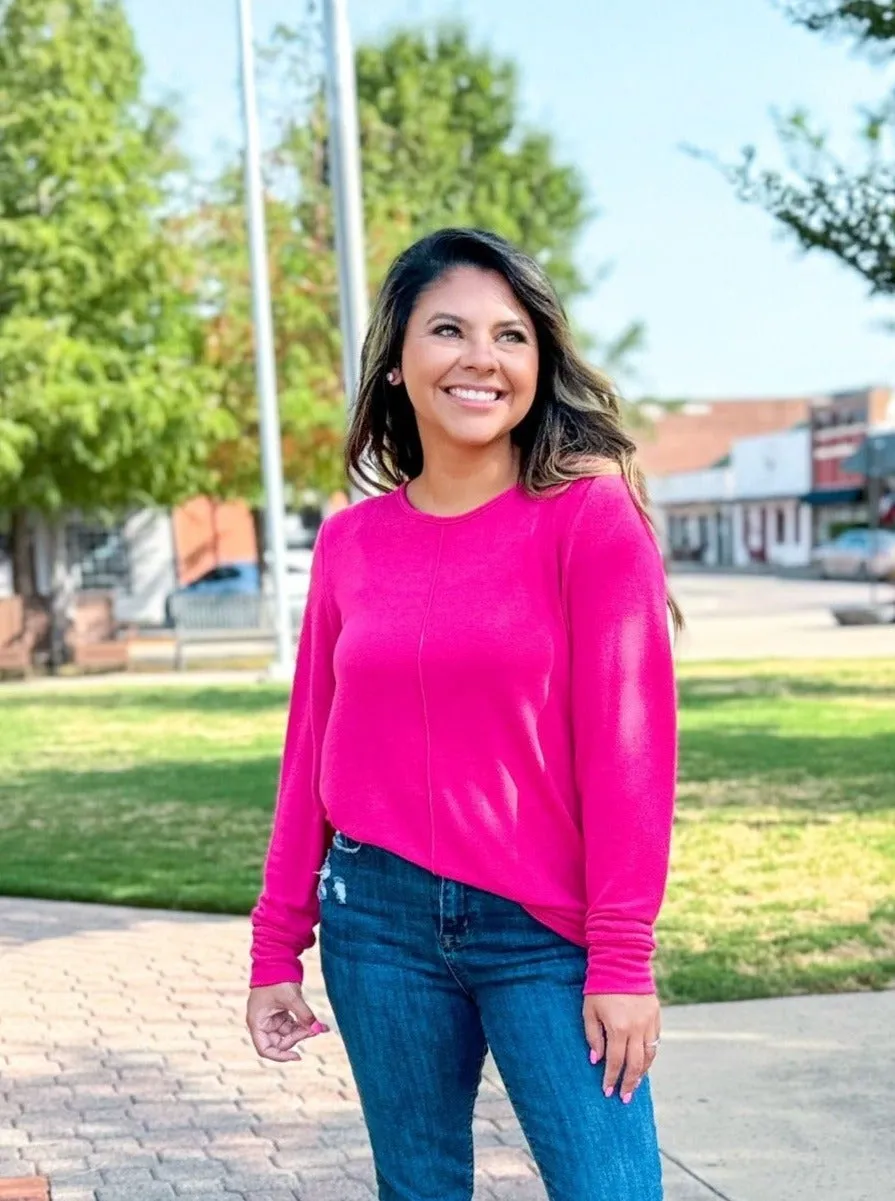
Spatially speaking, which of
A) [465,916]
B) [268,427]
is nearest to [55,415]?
[268,427]

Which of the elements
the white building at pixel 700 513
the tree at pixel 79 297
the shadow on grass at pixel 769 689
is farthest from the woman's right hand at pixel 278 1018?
the white building at pixel 700 513

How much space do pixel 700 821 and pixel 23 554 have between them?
62.4 feet

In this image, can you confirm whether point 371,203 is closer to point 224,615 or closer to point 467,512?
point 224,615

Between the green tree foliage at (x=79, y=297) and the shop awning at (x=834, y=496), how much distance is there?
40980 millimetres

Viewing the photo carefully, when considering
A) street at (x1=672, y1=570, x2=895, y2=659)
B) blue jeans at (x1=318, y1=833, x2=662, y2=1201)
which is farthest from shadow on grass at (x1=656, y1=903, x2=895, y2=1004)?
street at (x1=672, y1=570, x2=895, y2=659)

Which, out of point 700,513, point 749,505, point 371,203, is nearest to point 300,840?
point 371,203

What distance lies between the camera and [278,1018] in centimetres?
259

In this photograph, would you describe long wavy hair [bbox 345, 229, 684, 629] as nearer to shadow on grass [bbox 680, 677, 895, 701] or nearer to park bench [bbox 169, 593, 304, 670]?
shadow on grass [bbox 680, 677, 895, 701]

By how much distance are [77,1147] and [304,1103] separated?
2.19 feet

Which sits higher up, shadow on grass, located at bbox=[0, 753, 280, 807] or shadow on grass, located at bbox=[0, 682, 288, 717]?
shadow on grass, located at bbox=[0, 753, 280, 807]

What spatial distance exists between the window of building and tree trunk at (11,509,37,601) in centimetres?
1188

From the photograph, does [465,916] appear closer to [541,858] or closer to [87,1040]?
[541,858]

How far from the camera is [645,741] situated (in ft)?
7.41

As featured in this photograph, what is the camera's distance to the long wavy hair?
2395 mm
